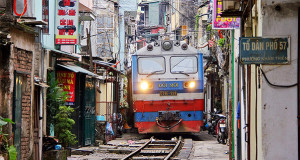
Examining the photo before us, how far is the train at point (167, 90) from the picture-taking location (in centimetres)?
2197

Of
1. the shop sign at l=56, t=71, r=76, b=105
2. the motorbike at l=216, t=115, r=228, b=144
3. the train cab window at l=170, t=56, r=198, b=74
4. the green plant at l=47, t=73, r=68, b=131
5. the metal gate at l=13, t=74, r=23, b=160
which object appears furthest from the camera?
the train cab window at l=170, t=56, r=198, b=74

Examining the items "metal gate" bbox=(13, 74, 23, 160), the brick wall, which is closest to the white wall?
"metal gate" bbox=(13, 74, 23, 160)

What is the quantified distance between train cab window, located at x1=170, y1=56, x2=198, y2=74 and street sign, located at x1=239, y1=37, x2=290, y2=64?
15.3m

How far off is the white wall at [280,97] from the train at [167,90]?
1460cm

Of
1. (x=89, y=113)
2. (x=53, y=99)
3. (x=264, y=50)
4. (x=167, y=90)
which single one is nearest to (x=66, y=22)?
(x=53, y=99)

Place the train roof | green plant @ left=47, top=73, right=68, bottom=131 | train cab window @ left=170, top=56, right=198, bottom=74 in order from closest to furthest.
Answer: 1. green plant @ left=47, top=73, right=68, bottom=131
2. train cab window @ left=170, top=56, right=198, bottom=74
3. the train roof

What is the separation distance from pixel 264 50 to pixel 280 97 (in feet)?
1.95

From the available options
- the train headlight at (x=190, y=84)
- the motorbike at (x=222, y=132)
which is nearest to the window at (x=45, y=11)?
the train headlight at (x=190, y=84)

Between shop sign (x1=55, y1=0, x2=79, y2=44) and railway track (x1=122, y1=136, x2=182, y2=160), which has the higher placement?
shop sign (x1=55, y1=0, x2=79, y2=44)

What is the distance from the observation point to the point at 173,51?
22.8 meters

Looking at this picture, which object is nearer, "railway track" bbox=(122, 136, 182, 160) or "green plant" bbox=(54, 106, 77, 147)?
"green plant" bbox=(54, 106, 77, 147)

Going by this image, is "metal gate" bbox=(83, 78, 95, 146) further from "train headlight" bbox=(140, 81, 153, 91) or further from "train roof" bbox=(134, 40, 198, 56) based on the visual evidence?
"train roof" bbox=(134, 40, 198, 56)

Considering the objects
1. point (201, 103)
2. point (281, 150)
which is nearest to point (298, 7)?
point (281, 150)

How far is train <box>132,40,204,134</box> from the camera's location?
865 inches
